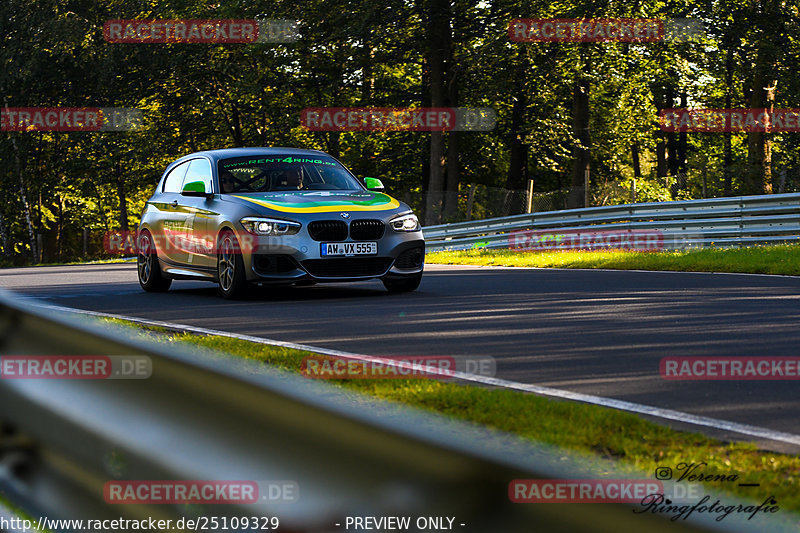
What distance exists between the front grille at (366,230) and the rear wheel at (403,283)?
2.32 ft

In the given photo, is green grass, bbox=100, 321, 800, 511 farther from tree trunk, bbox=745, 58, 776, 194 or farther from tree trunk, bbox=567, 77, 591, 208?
tree trunk, bbox=567, 77, 591, 208

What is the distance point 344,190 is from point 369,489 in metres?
11.2

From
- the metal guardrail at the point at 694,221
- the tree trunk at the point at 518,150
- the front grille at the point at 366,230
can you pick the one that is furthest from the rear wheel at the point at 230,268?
the tree trunk at the point at 518,150

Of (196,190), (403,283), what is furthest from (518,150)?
(196,190)

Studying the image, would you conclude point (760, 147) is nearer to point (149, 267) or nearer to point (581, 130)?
point (581, 130)

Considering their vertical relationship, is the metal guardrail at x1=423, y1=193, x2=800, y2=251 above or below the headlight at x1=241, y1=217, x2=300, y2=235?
below

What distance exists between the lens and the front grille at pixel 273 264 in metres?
11.5

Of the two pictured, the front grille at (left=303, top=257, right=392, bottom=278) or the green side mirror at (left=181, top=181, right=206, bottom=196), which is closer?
the front grille at (left=303, top=257, right=392, bottom=278)

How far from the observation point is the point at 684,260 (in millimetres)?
17219

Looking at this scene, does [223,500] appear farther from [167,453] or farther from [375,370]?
[375,370]

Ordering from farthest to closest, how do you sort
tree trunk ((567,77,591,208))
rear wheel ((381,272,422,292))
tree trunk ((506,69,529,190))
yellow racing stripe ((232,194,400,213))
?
1. tree trunk ((506,69,529,190))
2. tree trunk ((567,77,591,208))
3. rear wheel ((381,272,422,292))
4. yellow racing stripe ((232,194,400,213))

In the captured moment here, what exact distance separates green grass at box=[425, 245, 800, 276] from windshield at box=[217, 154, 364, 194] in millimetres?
5932

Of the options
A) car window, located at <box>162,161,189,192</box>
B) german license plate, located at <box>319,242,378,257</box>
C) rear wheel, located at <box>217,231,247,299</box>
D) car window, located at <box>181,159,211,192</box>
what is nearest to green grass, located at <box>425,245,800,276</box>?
german license plate, located at <box>319,242,378,257</box>

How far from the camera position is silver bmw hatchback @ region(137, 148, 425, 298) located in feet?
37.9
